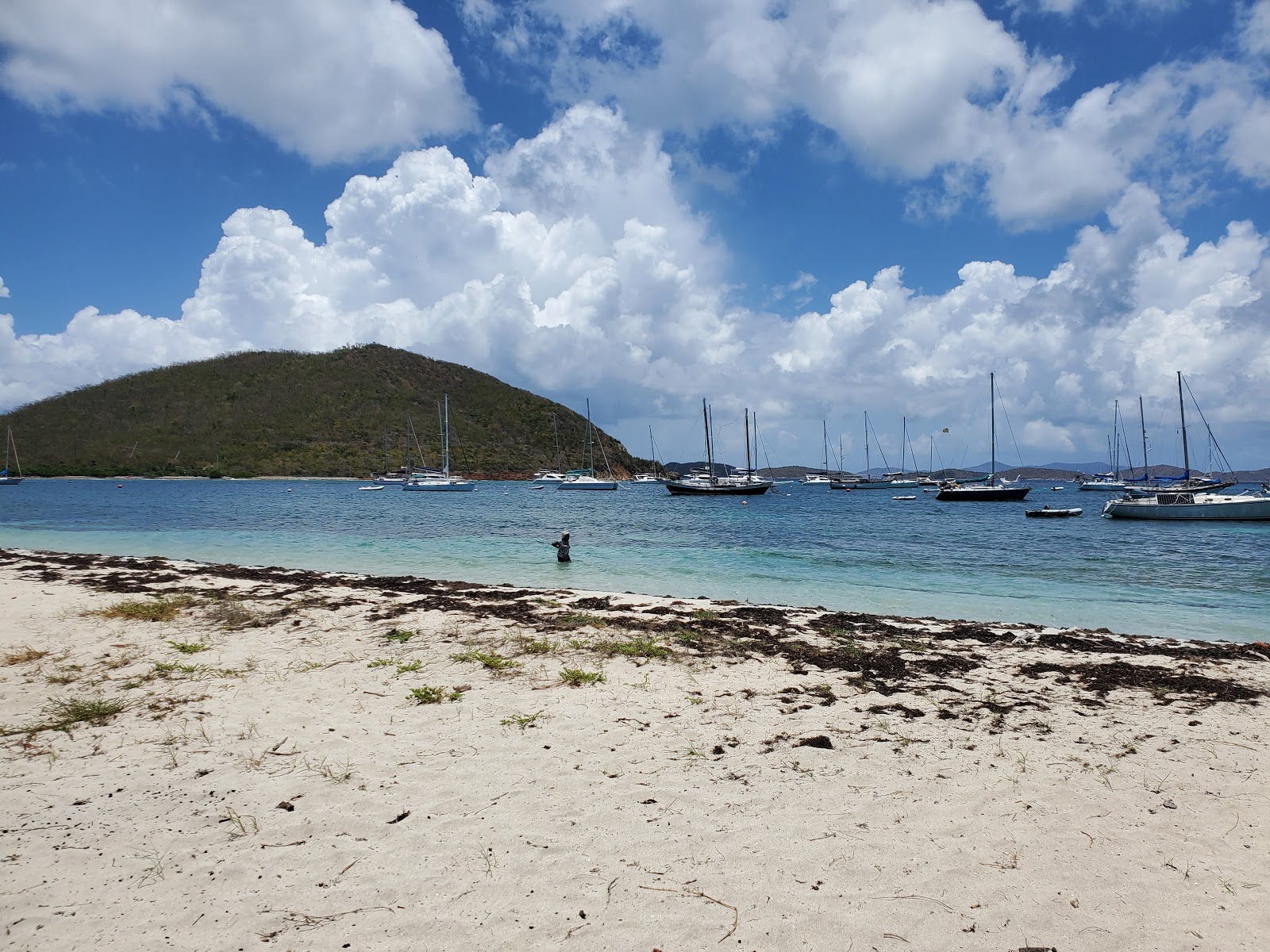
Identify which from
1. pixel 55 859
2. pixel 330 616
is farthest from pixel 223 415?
pixel 55 859

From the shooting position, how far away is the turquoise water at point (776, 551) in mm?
15891

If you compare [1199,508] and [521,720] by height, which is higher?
[521,720]

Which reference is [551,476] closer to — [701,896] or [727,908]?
[701,896]

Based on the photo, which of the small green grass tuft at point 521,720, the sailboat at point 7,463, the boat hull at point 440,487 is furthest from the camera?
the sailboat at point 7,463

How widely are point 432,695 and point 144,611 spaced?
7.46 m

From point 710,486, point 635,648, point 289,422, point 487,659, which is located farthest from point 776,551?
point 289,422

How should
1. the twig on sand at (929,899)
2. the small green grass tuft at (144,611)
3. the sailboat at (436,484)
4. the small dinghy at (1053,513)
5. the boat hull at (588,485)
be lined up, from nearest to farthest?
the twig on sand at (929,899) < the small green grass tuft at (144,611) < the small dinghy at (1053,513) < the sailboat at (436,484) < the boat hull at (588,485)

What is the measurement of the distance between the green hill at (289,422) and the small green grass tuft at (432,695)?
10353 centimetres

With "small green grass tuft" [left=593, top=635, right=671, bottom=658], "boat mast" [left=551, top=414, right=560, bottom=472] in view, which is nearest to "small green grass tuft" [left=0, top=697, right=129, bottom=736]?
"small green grass tuft" [left=593, top=635, right=671, bottom=658]

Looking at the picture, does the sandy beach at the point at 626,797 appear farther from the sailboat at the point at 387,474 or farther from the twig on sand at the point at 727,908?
the sailboat at the point at 387,474

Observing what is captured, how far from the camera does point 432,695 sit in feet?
23.4

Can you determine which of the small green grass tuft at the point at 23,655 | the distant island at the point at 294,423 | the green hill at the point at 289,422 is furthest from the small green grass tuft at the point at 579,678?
the green hill at the point at 289,422

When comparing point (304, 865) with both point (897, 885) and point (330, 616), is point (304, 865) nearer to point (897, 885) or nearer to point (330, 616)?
point (897, 885)

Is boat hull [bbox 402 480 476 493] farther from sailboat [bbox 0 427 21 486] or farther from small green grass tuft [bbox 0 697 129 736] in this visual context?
small green grass tuft [bbox 0 697 129 736]
